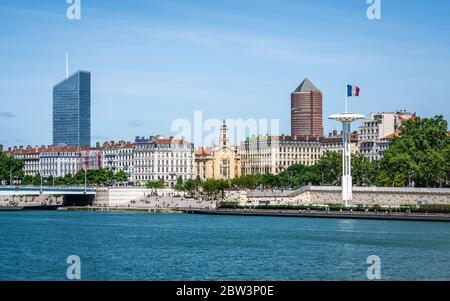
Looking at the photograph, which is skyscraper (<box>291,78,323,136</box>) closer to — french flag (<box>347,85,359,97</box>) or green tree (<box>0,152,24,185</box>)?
green tree (<box>0,152,24,185</box>)

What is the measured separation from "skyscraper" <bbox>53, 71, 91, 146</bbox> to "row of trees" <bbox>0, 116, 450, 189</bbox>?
55.2 m

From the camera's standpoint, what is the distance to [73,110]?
176375mm

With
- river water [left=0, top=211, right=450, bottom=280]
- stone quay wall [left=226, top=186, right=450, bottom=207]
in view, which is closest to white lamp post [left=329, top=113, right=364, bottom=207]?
stone quay wall [left=226, top=186, right=450, bottom=207]

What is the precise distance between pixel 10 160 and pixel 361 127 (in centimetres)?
5537

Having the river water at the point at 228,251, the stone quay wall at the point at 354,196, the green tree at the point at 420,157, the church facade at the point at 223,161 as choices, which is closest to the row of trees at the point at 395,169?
the green tree at the point at 420,157

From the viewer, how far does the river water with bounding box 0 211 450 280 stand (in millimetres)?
35125

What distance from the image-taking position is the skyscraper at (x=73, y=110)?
17312cm

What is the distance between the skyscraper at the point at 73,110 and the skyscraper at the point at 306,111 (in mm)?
40311

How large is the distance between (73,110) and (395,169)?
96.9 metres

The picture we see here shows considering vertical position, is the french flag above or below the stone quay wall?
above

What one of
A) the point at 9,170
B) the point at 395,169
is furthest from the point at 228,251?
the point at 9,170

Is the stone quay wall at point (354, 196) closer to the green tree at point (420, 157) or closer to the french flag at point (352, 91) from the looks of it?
the green tree at point (420, 157)

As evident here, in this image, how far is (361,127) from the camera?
134125mm
